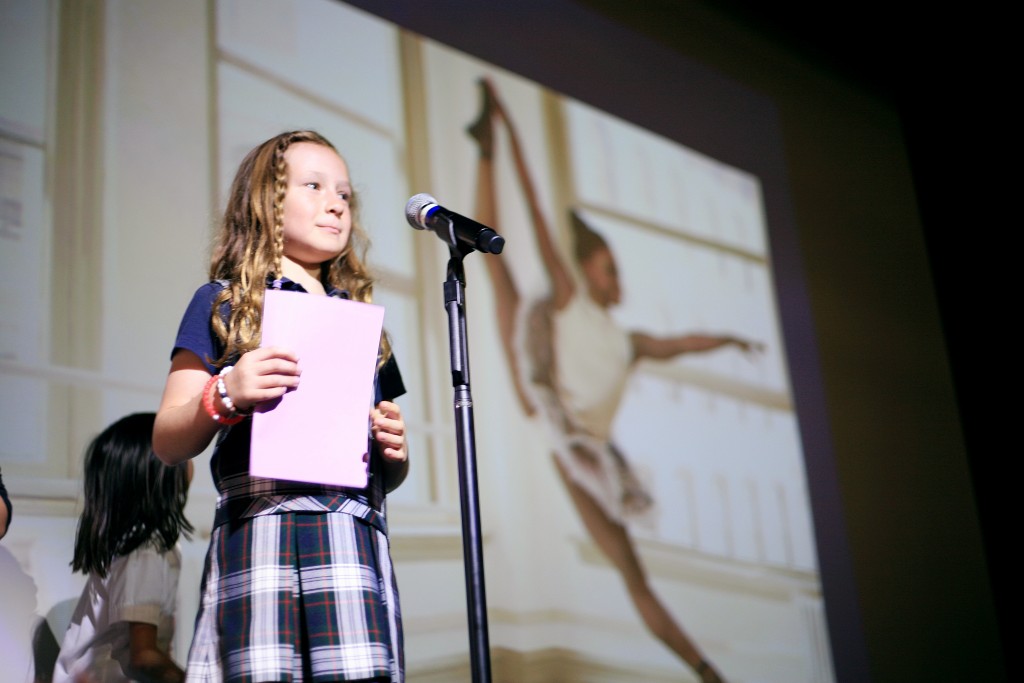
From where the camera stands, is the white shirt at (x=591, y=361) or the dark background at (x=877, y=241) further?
the dark background at (x=877, y=241)

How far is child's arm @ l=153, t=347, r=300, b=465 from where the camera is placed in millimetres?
1013

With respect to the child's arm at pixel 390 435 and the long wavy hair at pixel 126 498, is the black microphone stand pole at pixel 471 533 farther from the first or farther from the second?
the long wavy hair at pixel 126 498

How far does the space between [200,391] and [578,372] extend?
4.63ft

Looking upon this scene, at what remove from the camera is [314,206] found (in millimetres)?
1235

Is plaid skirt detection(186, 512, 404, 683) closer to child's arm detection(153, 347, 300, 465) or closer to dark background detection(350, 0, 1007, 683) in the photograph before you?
child's arm detection(153, 347, 300, 465)

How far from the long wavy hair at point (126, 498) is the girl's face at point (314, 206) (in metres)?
0.52

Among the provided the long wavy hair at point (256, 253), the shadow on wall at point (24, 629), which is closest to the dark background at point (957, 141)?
the long wavy hair at point (256, 253)

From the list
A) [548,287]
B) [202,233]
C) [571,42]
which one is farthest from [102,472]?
[571,42]

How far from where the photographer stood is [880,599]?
2908mm

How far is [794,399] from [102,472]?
2.06 m

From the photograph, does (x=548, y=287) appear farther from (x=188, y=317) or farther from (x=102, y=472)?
(x=188, y=317)

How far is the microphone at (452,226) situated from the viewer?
3.69 feet

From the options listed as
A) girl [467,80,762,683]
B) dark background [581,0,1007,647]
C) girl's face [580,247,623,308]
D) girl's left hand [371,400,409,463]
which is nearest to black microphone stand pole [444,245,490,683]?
A: girl's left hand [371,400,409,463]

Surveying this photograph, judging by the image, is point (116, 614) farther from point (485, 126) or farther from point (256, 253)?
point (485, 126)
